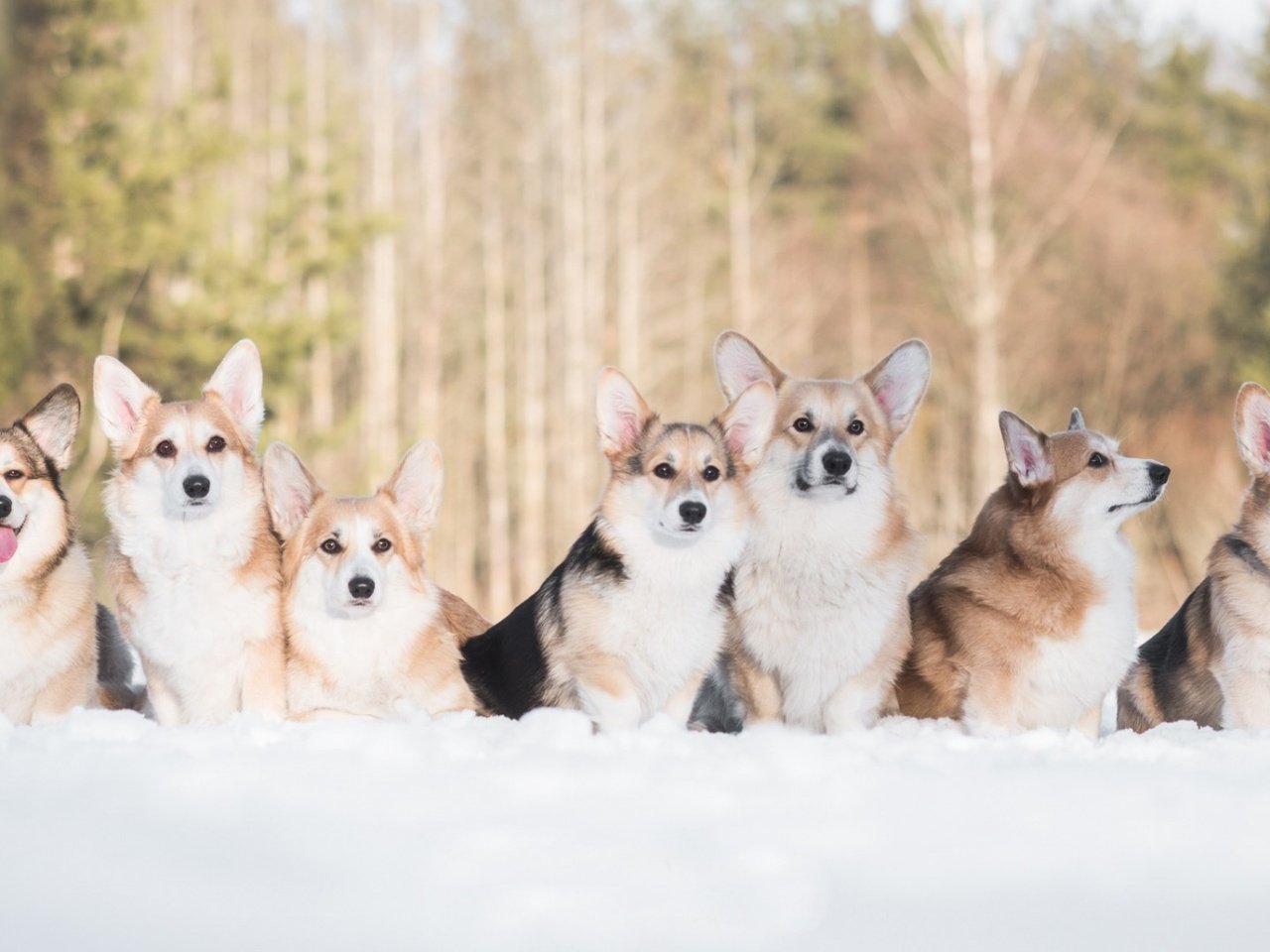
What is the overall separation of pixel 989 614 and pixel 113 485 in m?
2.86

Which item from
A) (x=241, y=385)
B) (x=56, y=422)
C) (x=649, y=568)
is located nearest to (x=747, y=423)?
(x=649, y=568)

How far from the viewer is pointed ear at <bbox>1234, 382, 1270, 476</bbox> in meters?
5.03

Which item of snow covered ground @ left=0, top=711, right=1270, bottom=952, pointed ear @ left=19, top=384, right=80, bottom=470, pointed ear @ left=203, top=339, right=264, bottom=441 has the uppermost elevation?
pointed ear @ left=203, top=339, right=264, bottom=441

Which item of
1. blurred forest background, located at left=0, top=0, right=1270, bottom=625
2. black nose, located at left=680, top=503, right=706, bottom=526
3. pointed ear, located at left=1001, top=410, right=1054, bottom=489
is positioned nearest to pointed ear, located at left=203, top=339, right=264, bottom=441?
black nose, located at left=680, top=503, right=706, bottom=526

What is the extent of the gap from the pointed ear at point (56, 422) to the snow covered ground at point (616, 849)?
1345 millimetres

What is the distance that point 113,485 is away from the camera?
4.83 metres

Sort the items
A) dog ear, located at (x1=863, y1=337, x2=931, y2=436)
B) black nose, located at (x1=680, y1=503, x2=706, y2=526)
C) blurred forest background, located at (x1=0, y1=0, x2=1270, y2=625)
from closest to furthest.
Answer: black nose, located at (x1=680, y1=503, x2=706, y2=526), dog ear, located at (x1=863, y1=337, x2=931, y2=436), blurred forest background, located at (x1=0, y1=0, x2=1270, y2=625)

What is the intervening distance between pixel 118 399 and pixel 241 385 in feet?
1.27

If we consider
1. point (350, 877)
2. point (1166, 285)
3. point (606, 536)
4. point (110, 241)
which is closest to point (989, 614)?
point (606, 536)

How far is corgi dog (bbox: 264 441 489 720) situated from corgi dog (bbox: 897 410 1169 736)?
1602 mm

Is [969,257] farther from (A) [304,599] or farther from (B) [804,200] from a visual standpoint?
(A) [304,599]

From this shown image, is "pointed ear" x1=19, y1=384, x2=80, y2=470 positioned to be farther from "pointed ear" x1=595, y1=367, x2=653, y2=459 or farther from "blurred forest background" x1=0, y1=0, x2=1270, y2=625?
"blurred forest background" x1=0, y1=0, x2=1270, y2=625

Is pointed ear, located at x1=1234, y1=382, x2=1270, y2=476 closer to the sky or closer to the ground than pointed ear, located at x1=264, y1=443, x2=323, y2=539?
closer to the sky

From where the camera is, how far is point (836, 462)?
4742mm
